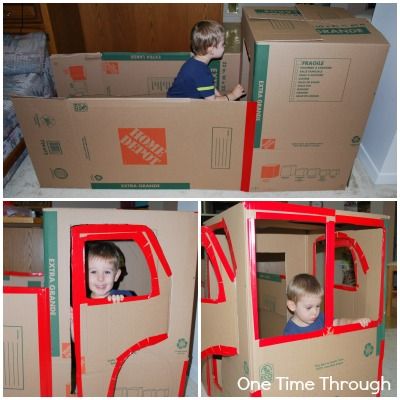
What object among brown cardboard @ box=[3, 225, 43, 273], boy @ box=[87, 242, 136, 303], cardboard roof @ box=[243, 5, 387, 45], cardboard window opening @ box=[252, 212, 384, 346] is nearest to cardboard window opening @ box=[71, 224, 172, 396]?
boy @ box=[87, 242, 136, 303]

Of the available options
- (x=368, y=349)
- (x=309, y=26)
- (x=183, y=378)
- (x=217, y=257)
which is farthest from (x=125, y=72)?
(x=368, y=349)

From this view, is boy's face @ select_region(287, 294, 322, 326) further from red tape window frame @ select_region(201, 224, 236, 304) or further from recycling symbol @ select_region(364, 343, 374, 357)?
red tape window frame @ select_region(201, 224, 236, 304)

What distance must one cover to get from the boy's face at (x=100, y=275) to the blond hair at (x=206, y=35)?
1108 mm

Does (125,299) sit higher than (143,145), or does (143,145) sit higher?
(143,145)

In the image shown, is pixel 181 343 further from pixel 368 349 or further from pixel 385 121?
pixel 385 121

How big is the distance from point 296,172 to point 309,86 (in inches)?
17.1

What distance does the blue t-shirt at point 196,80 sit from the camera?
1705mm

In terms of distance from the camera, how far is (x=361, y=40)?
132 cm

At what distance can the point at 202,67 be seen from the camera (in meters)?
1.72

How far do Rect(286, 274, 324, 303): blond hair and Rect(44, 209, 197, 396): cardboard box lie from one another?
0.39m

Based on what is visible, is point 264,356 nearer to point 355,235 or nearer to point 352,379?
point 352,379

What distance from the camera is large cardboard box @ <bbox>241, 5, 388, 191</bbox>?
1.32 m

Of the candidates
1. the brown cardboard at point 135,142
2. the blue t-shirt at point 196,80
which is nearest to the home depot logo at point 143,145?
the brown cardboard at point 135,142

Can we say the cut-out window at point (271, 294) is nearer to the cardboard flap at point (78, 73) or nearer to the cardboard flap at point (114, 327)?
the cardboard flap at point (114, 327)
